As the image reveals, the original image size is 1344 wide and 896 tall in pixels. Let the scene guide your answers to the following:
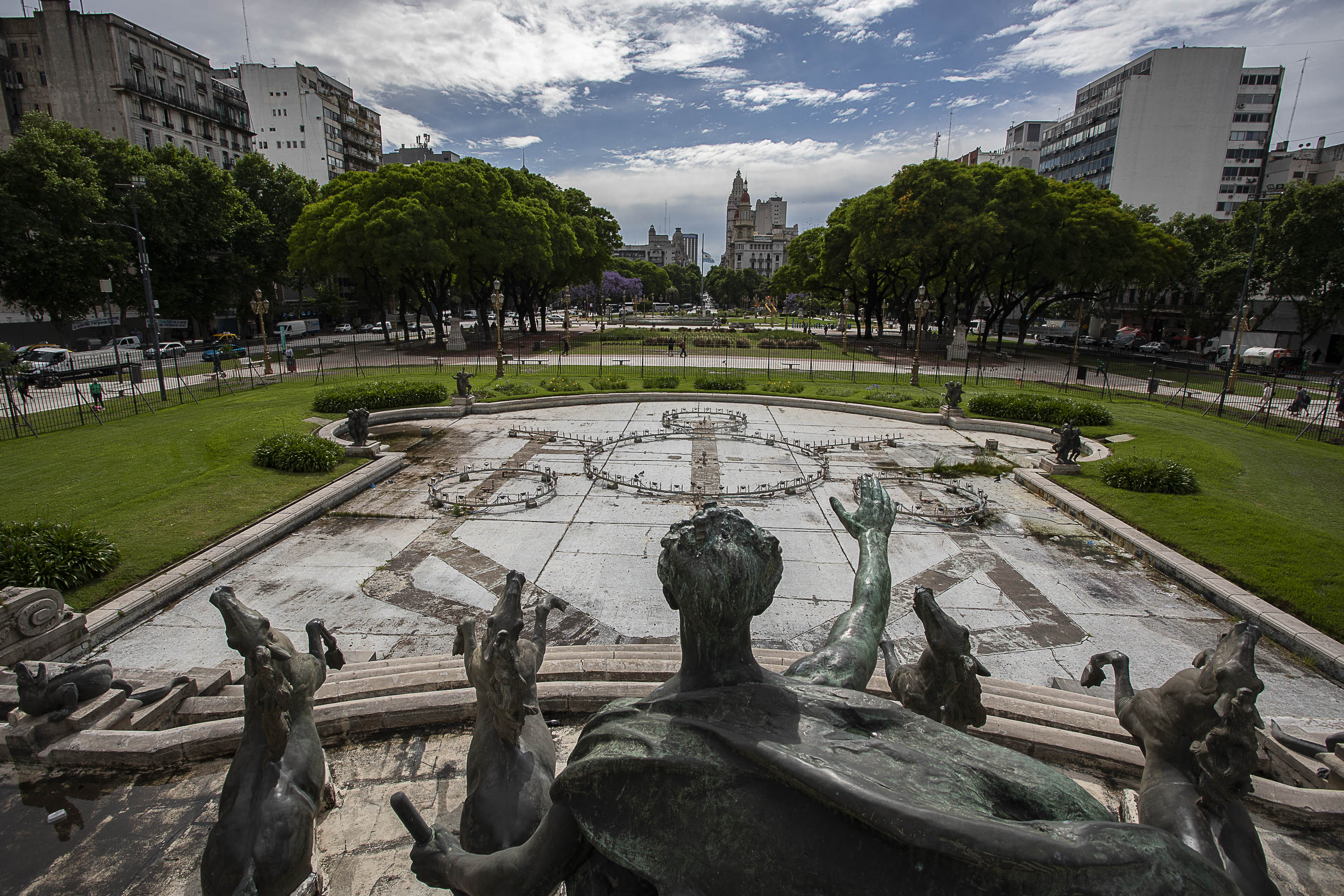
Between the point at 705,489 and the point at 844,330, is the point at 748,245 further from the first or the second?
the point at 705,489

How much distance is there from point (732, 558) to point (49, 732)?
610 centimetres

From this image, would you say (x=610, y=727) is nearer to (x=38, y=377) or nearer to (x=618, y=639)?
(x=618, y=639)

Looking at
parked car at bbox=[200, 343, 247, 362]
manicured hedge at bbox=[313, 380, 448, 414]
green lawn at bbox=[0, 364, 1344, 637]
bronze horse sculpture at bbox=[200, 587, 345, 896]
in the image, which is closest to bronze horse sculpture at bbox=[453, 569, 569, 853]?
bronze horse sculpture at bbox=[200, 587, 345, 896]

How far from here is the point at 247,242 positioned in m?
44.8

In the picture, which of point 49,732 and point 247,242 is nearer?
point 49,732

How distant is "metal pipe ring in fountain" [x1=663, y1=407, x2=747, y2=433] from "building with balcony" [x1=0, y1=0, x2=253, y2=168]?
43.3 metres

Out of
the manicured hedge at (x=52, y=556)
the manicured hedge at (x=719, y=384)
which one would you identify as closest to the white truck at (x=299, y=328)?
the manicured hedge at (x=719, y=384)

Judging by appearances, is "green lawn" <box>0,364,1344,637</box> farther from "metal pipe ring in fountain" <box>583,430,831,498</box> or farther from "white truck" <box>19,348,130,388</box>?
"white truck" <box>19,348,130,388</box>

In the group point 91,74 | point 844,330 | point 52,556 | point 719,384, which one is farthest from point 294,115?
point 52,556

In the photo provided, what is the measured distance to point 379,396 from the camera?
20781mm

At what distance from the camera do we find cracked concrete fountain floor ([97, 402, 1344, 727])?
8.14 m

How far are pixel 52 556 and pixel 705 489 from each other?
10375 mm

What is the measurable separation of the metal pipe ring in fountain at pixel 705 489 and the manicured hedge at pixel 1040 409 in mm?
7831

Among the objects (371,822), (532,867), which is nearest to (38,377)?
(371,822)
